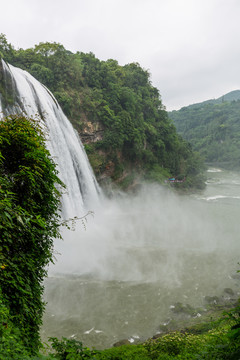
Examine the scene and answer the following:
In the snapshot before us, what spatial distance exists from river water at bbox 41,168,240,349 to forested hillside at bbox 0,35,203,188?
7101 millimetres

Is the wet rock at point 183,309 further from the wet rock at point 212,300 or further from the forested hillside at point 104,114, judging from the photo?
the forested hillside at point 104,114

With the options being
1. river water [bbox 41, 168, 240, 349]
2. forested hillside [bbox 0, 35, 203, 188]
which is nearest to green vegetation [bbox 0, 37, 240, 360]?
river water [bbox 41, 168, 240, 349]

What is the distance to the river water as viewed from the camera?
25.6 ft

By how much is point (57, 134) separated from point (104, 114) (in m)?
9.91

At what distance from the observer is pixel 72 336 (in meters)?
7.18

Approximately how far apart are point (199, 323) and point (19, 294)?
20.2 feet

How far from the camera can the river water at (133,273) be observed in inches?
307

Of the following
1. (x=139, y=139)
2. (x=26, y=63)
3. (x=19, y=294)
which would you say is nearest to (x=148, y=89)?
(x=139, y=139)

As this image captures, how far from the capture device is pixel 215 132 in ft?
261

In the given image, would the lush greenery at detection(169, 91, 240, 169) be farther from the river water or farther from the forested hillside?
the river water

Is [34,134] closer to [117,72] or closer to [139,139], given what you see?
[139,139]

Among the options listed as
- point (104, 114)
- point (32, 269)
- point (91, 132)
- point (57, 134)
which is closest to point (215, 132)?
point (104, 114)

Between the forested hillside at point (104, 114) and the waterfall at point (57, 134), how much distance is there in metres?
3.65

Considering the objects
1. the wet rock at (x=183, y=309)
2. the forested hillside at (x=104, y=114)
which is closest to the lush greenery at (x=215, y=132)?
the forested hillside at (x=104, y=114)
